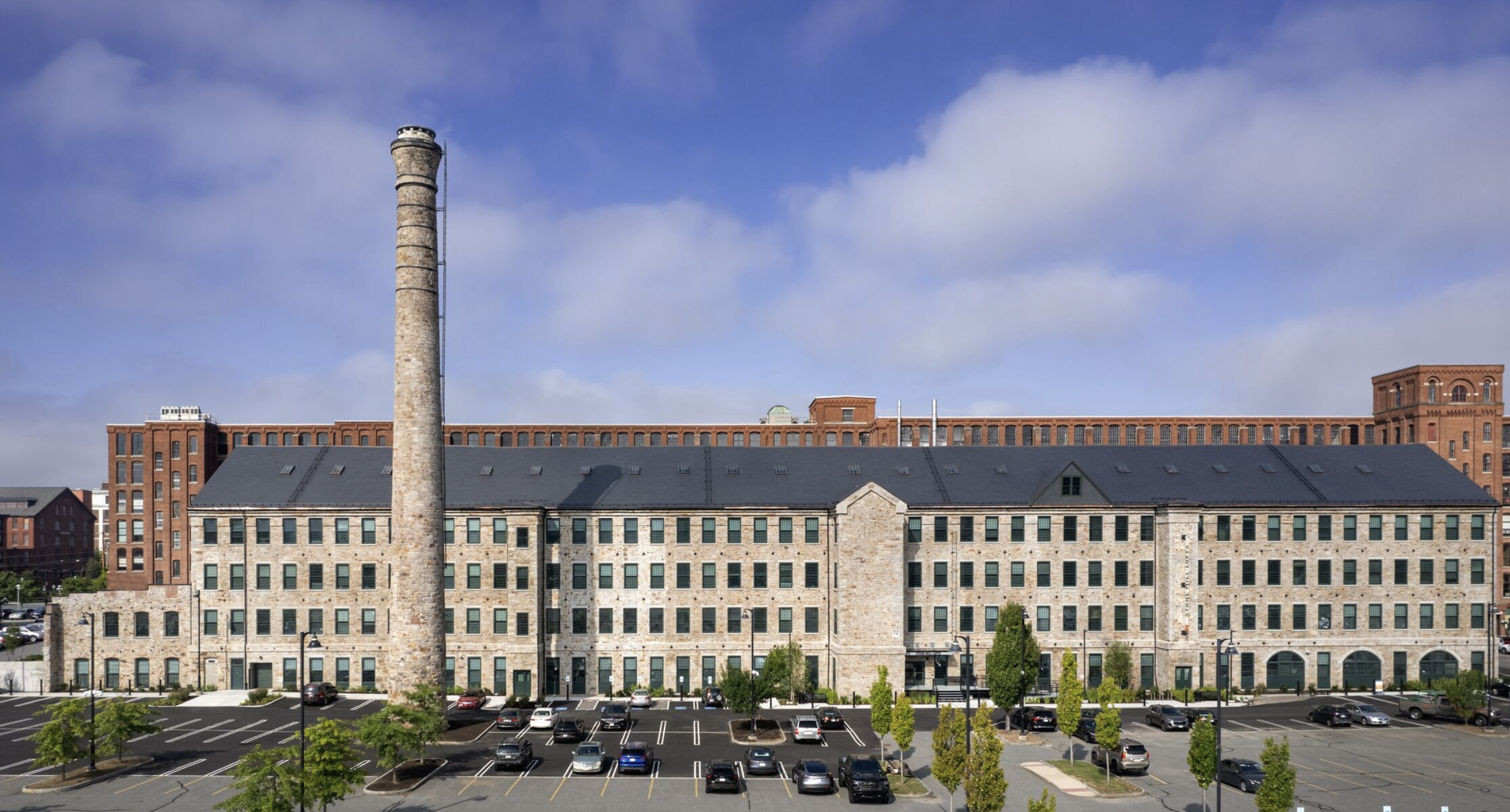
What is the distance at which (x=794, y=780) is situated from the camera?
4322 centimetres

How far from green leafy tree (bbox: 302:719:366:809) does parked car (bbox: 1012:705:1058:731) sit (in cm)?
3446

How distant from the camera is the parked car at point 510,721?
177ft

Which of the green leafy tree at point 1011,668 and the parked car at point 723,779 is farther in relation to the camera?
the green leafy tree at point 1011,668

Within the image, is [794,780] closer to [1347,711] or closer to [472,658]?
[472,658]

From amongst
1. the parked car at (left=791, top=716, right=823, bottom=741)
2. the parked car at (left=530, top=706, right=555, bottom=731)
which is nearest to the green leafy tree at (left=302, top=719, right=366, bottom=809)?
the parked car at (left=530, top=706, right=555, bottom=731)

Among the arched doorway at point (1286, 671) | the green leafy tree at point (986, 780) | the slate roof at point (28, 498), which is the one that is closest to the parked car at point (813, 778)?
the green leafy tree at point (986, 780)

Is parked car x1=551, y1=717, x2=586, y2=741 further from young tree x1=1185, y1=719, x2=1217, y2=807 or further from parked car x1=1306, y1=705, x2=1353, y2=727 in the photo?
parked car x1=1306, y1=705, x2=1353, y2=727

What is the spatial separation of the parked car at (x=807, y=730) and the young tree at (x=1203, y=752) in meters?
20.0

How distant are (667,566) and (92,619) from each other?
36546mm

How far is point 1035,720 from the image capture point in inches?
2132

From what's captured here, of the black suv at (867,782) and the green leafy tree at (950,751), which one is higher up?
the green leafy tree at (950,751)

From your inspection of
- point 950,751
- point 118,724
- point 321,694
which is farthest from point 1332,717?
point 118,724

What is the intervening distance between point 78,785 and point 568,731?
21.0m

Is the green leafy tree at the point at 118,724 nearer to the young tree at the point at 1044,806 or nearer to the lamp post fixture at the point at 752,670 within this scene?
the lamp post fixture at the point at 752,670
